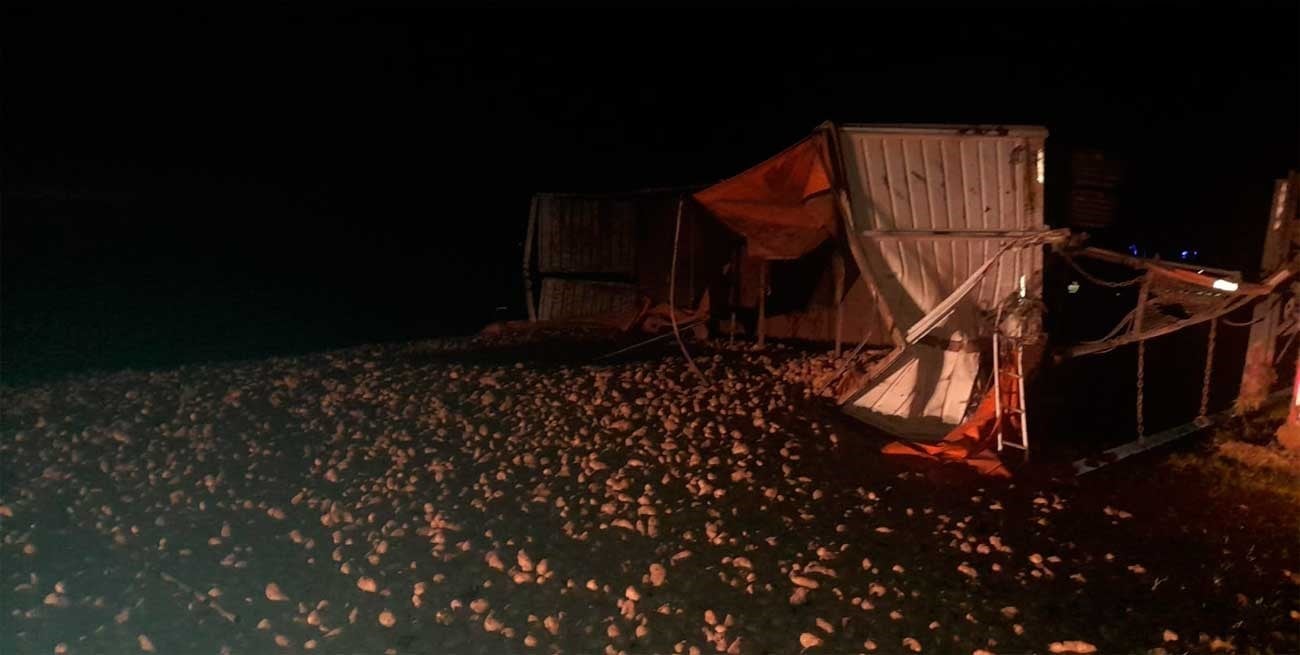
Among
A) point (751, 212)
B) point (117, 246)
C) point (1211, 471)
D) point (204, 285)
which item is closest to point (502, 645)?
point (1211, 471)

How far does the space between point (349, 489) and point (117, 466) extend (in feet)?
6.65

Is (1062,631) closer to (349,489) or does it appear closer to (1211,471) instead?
(1211,471)

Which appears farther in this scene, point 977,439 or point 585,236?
point 585,236

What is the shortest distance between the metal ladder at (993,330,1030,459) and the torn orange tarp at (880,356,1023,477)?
0.08 feet

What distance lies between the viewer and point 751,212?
396 inches

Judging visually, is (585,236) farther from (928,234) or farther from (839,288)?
(928,234)

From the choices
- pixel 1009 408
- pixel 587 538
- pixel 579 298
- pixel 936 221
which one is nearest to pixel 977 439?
pixel 1009 408

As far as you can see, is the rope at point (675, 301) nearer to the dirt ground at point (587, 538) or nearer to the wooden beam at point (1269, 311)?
the dirt ground at point (587, 538)

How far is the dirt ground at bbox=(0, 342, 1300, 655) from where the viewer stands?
15.8ft

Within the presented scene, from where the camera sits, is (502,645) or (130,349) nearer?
(502,645)

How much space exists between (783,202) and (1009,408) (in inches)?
131

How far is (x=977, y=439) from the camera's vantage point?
7.27 m

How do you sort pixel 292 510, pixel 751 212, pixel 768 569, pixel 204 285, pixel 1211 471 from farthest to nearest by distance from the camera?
pixel 204 285, pixel 751 212, pixel 1211 471, pixel 292 510, pixel 768 569

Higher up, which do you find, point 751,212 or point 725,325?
point 751,212
